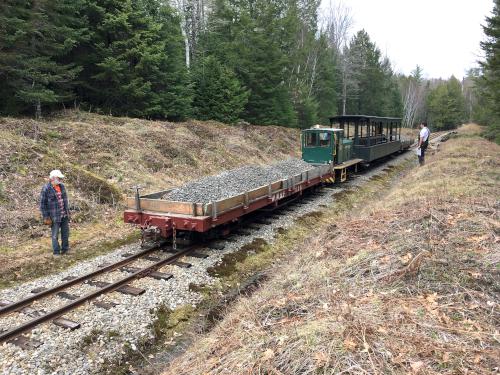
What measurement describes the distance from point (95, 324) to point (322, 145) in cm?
1223

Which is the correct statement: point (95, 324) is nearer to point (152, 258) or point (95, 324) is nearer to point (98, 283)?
point (98, 283)

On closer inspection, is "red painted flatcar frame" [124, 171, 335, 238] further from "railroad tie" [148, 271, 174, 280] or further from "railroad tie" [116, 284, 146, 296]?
"railroad tie" [116, 284, 146, 296]

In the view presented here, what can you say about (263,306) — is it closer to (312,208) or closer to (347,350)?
(347,350)

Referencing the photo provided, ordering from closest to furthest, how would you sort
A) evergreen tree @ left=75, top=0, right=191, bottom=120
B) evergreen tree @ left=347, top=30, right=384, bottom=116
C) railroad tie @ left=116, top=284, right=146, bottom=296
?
railroad tie @ left=116, top=284, right=146, bottom=296, evergreen tree @ left=75, top=0, right=191, bottom=120, evergreen tree @ left=347, top=30, right=384, bottom=116

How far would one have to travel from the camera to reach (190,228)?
7668 millimetres

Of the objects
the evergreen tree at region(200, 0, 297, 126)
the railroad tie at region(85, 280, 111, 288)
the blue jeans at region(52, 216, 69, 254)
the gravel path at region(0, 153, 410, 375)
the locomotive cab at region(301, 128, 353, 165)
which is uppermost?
the evergreen tree at region(200, 0, 297, 126)

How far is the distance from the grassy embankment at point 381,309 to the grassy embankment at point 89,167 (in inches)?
191

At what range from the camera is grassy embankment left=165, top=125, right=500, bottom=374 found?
3361 mm

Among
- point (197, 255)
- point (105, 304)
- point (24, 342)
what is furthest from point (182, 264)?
point (24, 342)

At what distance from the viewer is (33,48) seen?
13.5 metres

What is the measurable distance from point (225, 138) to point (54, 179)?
12.7m

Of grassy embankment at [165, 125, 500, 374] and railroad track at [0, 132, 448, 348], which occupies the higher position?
grassy embankment at [165, 125, 500, 374]

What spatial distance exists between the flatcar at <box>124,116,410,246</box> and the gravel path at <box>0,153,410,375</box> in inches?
36.0

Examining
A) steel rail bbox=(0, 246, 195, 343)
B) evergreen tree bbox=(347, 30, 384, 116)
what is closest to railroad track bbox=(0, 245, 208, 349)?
steel rail bbox=(0, 246, 195, 343)
